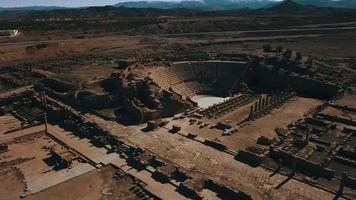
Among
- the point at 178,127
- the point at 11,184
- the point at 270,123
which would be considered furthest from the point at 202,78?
the point at 11,184

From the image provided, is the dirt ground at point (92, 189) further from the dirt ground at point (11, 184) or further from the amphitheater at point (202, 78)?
the amphitheater at point (202, 78)

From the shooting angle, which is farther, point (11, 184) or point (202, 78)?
point (202, 78)

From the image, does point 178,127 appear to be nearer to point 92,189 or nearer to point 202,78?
point 92,189

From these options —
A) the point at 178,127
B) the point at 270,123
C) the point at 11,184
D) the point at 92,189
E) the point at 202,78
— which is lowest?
the point at 11,184

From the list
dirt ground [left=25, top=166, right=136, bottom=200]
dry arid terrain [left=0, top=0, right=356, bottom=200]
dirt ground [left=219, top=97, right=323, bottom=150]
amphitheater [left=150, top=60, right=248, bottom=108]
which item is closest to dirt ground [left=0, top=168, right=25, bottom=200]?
dry arid terrain [left=0, top=0, right=356, bottom=200]

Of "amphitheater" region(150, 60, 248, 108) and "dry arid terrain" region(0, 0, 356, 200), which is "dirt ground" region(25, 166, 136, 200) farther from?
"amphitheater" region(150, 60, 248, 108)
